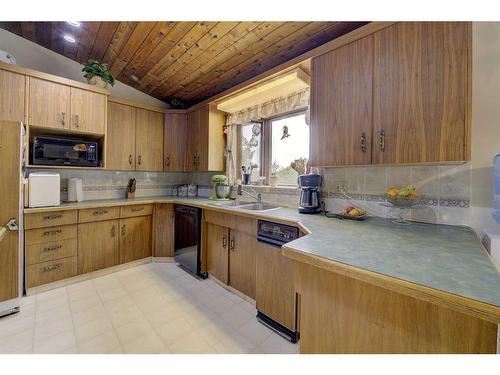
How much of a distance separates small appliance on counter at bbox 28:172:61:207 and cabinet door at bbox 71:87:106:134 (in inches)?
25.1

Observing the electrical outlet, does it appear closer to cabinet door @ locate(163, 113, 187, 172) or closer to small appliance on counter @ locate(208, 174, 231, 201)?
small appliance on counter @ locate(208, 174, 231, 201)

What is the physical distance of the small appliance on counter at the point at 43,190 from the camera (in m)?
2.08

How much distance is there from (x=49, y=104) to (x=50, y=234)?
4.60 feet

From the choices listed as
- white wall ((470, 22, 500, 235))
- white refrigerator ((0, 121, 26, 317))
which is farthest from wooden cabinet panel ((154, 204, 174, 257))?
white wall ((470, 22, 500, 235))

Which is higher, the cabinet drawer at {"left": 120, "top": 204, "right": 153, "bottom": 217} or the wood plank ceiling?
the wood plank ceiling

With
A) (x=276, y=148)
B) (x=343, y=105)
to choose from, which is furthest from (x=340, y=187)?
(x=276, y=148)

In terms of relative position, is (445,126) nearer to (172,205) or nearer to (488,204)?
(488,204)

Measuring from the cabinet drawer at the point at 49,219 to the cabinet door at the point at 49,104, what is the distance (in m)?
0.96

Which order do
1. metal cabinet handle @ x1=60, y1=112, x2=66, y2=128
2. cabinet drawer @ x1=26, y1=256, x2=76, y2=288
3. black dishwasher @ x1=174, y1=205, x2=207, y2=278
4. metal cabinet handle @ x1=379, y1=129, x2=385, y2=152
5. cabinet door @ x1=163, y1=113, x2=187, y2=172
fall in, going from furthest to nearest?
cabinet door @ x1=163, y1=113, x2=187, y2=172 < black dishwasher @ x1=174, y1=205, x2=207, y2=278 < metal cabinet handle @ x1=60, y1=112, x2=66, y2=128 < cabinet drawer @ x1=26, y1=256, x2=76, y2=288 < metal cabinet handle @ x1=379, y1=129, x2=385, y2=152

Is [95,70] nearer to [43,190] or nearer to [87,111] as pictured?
[87,111]

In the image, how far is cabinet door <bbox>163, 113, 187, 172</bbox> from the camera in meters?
3.25

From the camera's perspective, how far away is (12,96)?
2.01 metres

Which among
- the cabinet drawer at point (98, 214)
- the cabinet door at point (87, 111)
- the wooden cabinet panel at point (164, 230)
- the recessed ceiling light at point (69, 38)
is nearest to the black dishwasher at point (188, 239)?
the wooden cabinet panel at point (164, 230)
